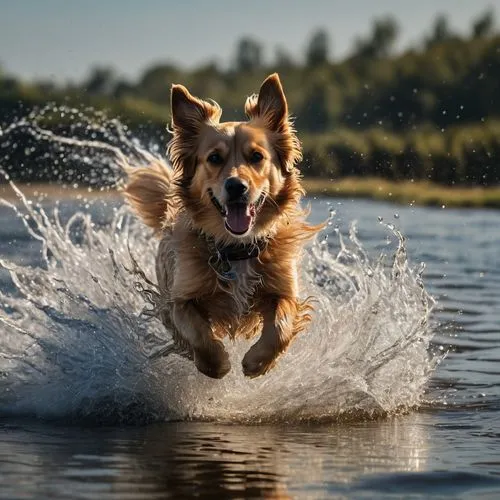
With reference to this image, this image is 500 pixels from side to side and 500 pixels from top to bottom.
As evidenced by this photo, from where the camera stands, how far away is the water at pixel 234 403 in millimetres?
6203

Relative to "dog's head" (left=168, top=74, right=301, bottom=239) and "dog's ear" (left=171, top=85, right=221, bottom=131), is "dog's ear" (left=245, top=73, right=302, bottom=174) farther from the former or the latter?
"dog's ear" (left=171, top=85, right=221, bottom=131)

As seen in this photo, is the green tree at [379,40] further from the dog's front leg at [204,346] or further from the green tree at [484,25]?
the dog's front leg at [204,346]

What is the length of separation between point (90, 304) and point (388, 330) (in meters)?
1.95

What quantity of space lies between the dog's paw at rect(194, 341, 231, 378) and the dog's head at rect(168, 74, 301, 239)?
0.66m

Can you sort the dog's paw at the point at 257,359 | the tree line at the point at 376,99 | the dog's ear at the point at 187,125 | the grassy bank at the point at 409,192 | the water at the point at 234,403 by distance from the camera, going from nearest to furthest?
the water at the point at 234,403 < the dog's paw at the point at 257,359 < the dog's ear at the point at 187,125 < the grassy bank at the point at 409,192 < the tree line at the point at 376,99

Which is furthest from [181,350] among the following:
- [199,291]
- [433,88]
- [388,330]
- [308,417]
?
[433,88]

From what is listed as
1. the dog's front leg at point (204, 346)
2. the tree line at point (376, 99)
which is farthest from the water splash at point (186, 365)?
the tree line at point (376, 99)

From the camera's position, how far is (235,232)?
748cm

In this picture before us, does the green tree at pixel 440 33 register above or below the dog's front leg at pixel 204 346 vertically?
above

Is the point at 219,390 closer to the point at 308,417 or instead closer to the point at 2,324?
the point at 308,417

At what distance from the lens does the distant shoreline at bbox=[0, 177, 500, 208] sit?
96.1ft

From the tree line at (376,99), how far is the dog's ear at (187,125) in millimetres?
16687

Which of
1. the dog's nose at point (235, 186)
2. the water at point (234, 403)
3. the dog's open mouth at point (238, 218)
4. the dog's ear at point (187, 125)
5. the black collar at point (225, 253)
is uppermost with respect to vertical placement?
the dog's ear at point (187, 125)

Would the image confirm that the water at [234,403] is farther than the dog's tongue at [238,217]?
No
